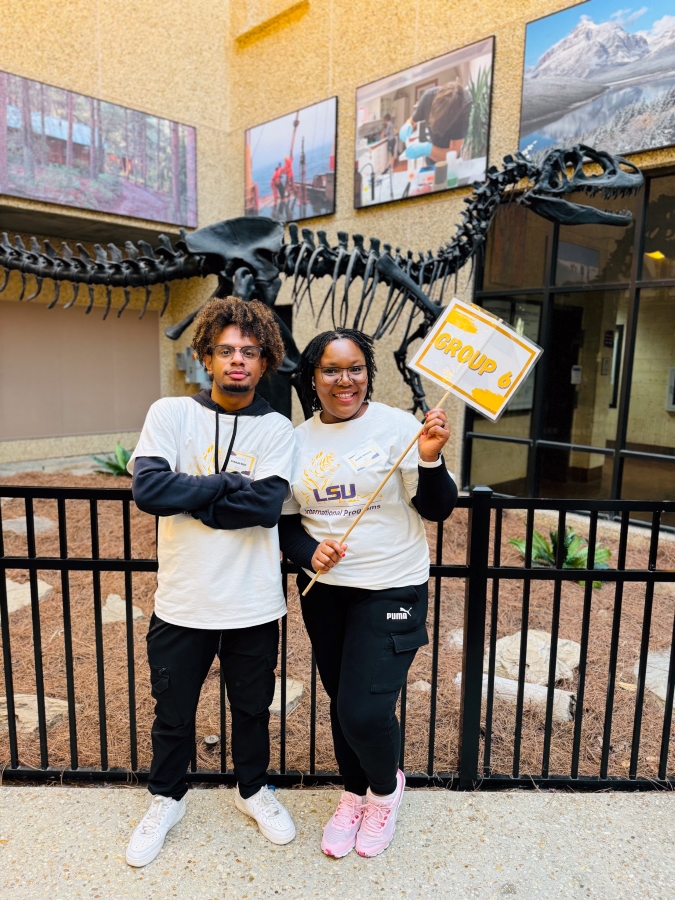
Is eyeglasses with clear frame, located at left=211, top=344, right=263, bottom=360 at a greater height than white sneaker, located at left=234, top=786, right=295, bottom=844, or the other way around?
eyeglasses with clear frame, located at left=211, top=344, right=263, bottom=360

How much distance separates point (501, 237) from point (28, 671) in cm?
708

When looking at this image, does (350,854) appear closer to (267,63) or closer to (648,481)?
(648,481)

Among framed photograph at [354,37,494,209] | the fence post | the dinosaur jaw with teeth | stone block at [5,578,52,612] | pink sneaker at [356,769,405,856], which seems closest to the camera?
pink sneaker at [356,769,405,856]

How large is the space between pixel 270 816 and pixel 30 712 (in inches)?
65.6

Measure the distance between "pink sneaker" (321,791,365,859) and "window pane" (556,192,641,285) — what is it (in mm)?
6574

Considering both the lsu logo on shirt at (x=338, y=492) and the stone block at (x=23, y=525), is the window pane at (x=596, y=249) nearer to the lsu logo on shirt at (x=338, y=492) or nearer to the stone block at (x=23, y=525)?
the lsu logo on shirt at (x=338, y=492)

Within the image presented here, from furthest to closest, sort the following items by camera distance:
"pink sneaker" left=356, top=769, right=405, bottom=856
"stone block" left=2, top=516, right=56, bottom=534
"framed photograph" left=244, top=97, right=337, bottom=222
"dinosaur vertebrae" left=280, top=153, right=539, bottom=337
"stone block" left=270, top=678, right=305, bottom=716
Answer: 1. "framed photograph" left=244, top=97, right=337, bottom=222
2. "stone block" left=2, top=516, right=56, bottom=534
3. "dinosaur vertebrae" left=280, top=153, right=539, bottom=337
4. "stone block" left=270, top=678, right=305, bottom=716
5. "pink sneaker" left=356, top=769, right=405, bottom=856

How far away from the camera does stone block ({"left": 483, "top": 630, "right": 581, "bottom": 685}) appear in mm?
3721

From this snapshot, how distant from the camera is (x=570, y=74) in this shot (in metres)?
6.77

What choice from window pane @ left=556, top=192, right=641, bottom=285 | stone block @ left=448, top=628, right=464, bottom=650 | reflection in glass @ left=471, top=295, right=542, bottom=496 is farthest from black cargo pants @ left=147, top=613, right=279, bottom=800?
window pane @ left=556, top=192, right=641, bottom=285

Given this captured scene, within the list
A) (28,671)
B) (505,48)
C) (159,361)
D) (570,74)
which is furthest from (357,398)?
(159,361)

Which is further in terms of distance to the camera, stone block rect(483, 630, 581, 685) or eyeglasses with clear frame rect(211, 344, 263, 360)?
stone block rect(483, 630, 581, 685)

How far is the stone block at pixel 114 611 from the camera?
443cm

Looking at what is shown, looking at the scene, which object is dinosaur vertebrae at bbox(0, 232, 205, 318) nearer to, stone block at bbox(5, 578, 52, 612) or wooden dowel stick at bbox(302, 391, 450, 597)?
stone block at bbox(5, 578, 52, 612)
